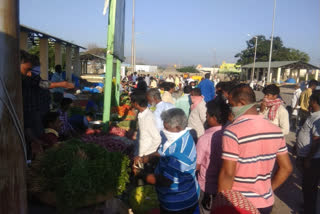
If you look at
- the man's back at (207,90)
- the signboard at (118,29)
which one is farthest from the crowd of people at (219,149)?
the man's back at (207,90)

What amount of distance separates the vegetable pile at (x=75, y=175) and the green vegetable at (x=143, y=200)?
0.96 m

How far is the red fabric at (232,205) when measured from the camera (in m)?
1.45

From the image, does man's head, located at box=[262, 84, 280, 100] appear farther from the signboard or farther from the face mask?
the signboard

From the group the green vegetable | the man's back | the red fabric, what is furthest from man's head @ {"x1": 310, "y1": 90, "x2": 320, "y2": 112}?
the man's back

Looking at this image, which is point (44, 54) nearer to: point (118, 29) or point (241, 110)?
point (118, 29)

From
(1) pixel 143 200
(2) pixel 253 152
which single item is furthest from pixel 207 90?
(2) pixel 253 152

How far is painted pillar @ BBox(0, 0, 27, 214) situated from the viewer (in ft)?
4.57

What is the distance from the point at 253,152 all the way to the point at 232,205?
96cm

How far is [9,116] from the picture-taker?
1444 millimetres

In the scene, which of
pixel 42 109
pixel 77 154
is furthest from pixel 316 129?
pixel 42 109

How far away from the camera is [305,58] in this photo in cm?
5919

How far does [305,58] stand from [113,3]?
63.7 m

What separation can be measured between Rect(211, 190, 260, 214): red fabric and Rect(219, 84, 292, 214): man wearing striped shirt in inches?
29.0

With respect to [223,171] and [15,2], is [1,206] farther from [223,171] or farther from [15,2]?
[223,171]
